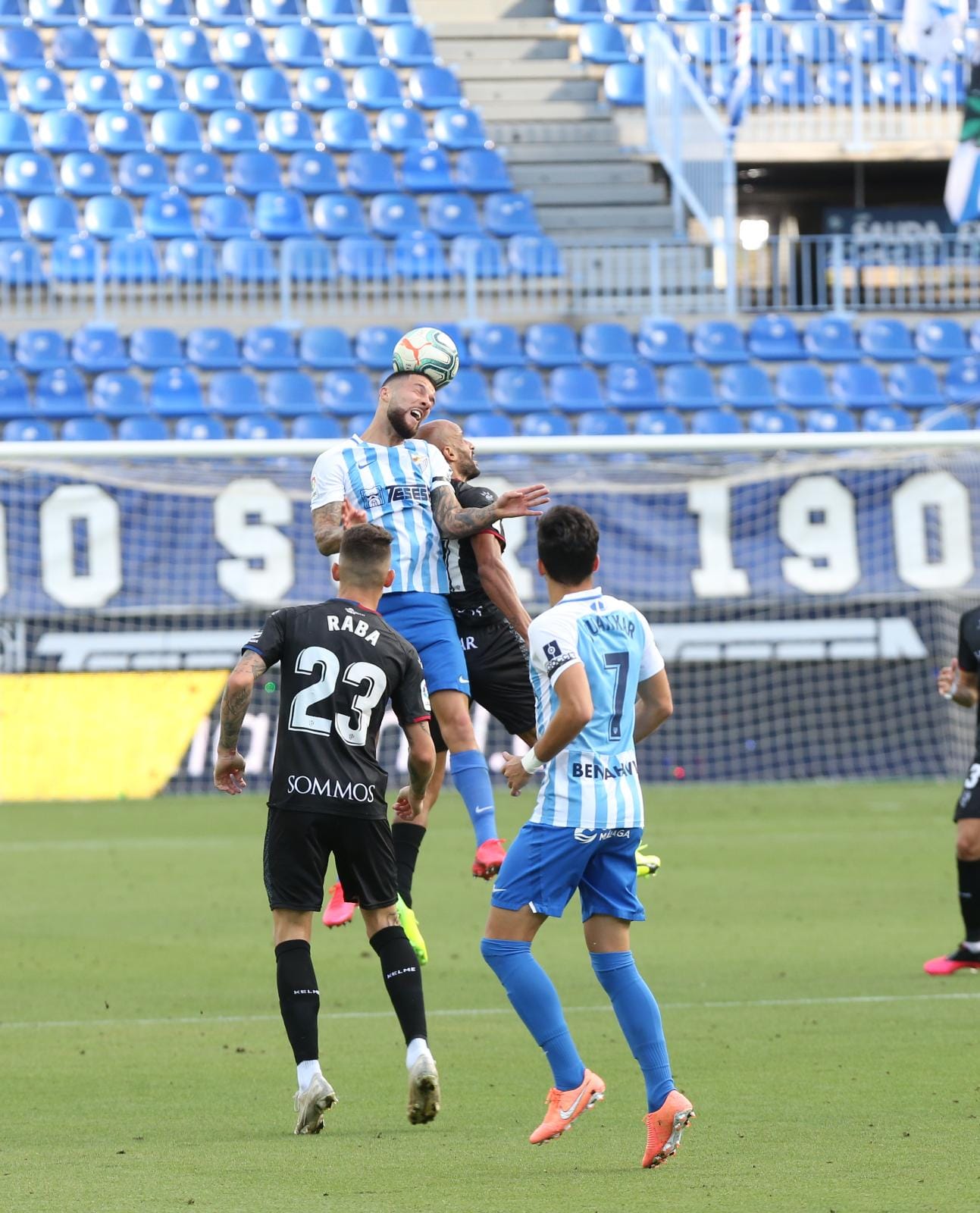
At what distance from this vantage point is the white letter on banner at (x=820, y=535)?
17562 mm

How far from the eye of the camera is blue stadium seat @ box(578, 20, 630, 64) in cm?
2633

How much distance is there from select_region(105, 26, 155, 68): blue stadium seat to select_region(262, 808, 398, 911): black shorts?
827 inches

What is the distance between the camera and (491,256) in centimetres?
2320

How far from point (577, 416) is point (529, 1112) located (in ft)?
51.5

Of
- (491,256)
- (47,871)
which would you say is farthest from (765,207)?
(47,871)

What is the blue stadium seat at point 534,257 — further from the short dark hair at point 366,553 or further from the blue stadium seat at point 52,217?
the short dark hair at point 366,553

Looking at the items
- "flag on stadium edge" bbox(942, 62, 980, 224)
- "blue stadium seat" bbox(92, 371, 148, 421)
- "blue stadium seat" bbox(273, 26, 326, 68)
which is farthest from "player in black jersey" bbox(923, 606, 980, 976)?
"blue stadium seat" bbox(273, 26, 326, 68)

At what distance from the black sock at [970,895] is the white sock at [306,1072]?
4.06m

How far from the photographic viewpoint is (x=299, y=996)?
605 cm

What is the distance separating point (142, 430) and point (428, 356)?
1362 cm

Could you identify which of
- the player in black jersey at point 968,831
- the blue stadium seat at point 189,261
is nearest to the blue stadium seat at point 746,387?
the blue stadium seat at point 189,261

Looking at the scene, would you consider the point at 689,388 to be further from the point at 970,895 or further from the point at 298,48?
the point at 970,895

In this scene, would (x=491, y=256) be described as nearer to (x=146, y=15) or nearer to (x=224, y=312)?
(x=224, y=312)

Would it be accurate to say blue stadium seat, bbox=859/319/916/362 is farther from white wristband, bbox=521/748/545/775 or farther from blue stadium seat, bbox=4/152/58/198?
white wristband, bbox=521/748/545/775
